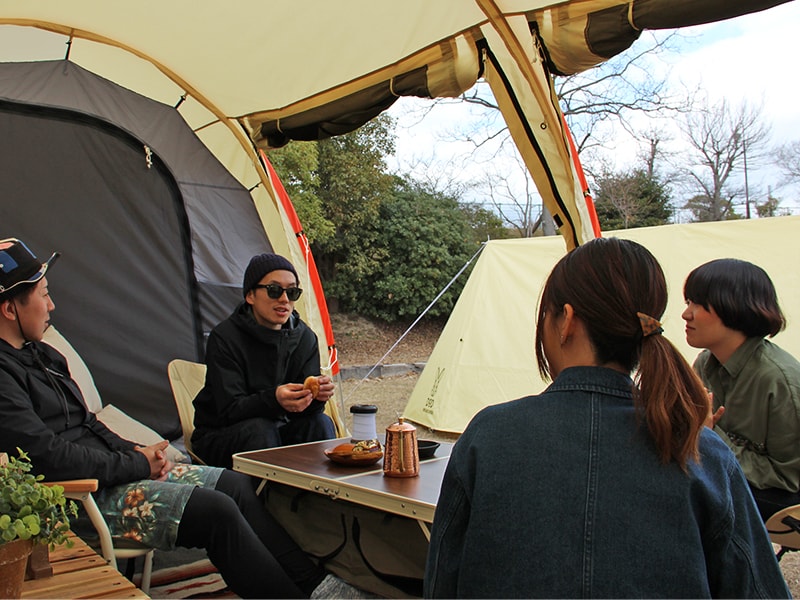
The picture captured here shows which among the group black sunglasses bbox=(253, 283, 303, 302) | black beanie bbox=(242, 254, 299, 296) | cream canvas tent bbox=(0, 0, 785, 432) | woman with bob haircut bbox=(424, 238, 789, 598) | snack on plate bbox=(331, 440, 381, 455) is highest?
cream canvas tent bbox=(0, 0, 785, 432)

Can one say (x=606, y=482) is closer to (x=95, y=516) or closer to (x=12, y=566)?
(x=12, y=566)

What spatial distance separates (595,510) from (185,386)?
2.69 metres

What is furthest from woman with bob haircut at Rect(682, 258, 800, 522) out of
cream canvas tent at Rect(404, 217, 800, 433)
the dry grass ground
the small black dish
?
the dry grass ground

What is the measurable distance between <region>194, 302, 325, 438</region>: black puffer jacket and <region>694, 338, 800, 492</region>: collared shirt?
1570mm

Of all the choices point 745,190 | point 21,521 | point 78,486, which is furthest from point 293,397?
point 745,190

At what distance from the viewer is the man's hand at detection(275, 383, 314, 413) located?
2537 mm

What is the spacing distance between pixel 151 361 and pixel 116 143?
1.22 m

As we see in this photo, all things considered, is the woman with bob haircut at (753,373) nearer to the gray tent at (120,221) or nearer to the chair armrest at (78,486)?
the chair armrest at (78,486)

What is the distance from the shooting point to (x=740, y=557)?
88cm

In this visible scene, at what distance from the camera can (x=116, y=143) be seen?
3645mm

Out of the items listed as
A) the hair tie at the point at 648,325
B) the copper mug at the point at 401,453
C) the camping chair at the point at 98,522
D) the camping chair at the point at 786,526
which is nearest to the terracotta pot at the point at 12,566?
the camping chair at the point at 98,522

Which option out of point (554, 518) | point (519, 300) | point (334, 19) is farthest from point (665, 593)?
point (519, 300)

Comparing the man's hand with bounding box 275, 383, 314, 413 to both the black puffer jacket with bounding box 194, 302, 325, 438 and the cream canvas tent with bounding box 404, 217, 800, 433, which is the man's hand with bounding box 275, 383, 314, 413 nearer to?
the black puffer jacket with bounding box 194, 302, 325, 438

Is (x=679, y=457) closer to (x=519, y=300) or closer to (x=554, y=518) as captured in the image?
(x=554, y=518)
